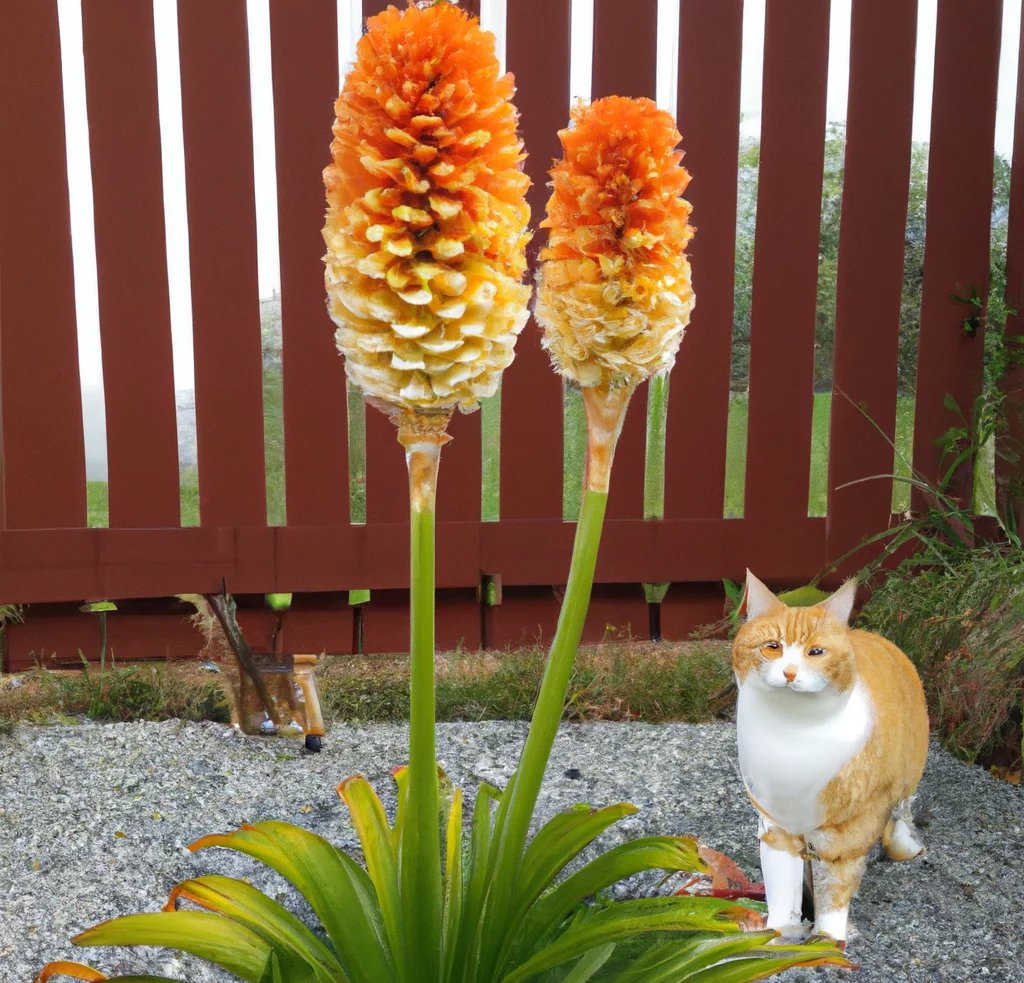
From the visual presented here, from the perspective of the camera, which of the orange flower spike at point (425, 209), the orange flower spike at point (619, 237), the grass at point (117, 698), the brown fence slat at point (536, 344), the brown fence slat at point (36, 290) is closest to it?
the orange flower spike at point (425, 209)

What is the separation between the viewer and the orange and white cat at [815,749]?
1412 mm

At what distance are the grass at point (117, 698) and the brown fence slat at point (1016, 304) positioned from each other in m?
2.42

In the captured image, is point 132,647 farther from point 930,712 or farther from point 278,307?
point 930,712

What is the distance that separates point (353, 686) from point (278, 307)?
1.16m

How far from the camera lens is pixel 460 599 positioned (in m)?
3.16

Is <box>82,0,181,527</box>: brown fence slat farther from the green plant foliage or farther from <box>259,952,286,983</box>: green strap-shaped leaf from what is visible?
<box>259,952,286,983</box>: green strap-shaped leaf

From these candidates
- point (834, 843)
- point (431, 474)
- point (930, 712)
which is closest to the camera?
point (431, 474)

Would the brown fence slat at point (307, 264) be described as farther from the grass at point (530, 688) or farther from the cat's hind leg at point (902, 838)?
the cat's hind leg at point (902, 838)

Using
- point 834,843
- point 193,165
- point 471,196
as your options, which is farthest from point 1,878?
point 193,165

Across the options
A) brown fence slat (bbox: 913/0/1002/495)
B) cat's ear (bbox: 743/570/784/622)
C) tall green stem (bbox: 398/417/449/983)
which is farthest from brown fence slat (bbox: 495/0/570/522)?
tall green stem (bbox: 398/417/449/983)

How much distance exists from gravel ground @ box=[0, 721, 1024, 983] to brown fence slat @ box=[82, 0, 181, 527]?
0.83 m

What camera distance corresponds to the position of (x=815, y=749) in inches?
55.6

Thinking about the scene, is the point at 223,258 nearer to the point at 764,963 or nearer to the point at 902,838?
the point at 902,838

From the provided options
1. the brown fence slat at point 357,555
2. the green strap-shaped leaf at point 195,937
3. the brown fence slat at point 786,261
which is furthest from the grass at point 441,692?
the green strap-shaped leaf at point 195,937
